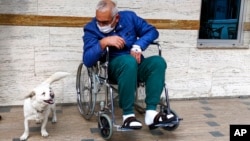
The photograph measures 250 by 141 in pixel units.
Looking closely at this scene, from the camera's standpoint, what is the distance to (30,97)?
2.38 metres

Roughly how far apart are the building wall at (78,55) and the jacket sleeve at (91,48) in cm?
57

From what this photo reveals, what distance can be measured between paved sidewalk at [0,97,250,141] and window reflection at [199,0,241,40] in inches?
30.3

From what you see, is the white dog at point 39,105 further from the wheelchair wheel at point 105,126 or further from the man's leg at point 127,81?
the man's leg at point 127,81

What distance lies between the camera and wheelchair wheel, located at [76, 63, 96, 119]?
270cm

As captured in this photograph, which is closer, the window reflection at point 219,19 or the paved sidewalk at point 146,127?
the paved sidewalk at point 146,127

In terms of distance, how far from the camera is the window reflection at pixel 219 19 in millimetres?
3473

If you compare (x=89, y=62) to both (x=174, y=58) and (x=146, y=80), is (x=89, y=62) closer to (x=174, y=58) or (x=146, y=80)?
(x=146, y=80)

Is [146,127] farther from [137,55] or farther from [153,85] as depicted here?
[137,55]

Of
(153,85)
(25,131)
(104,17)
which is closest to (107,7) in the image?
(104,17)

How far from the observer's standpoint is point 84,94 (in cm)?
308

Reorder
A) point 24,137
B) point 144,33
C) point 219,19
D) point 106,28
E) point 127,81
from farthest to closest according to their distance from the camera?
point 219,19 < point 144,33 < point 106,28 < point 24,137 < point 127,81

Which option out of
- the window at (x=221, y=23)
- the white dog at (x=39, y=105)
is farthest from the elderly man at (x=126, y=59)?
the window at (x=221, y=23)

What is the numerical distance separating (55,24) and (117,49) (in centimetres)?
78

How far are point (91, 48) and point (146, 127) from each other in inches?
31.6
